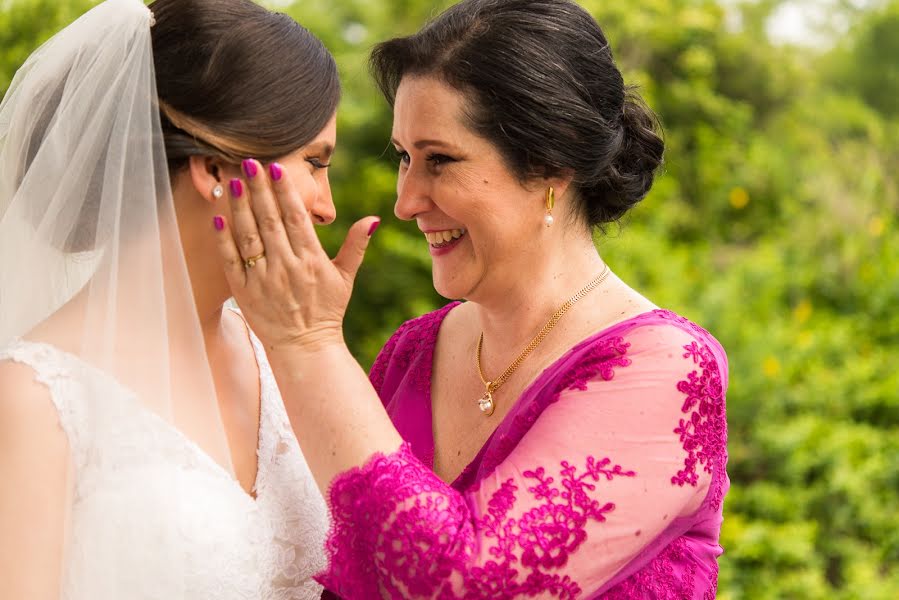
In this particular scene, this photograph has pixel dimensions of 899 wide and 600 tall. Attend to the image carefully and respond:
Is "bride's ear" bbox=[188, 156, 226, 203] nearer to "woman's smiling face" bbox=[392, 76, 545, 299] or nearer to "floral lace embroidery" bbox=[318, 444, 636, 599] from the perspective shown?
"woman's smiling face" bbox=[392, 76, 545, 299]

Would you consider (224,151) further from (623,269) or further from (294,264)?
(623,269)

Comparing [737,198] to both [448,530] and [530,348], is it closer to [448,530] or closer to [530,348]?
[530,348]

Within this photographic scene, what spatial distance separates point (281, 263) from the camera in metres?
2.13

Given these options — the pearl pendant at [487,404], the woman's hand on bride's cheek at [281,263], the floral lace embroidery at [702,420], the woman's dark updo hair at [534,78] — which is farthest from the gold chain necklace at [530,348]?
the woman's hand on bride's cheek at [281,263]

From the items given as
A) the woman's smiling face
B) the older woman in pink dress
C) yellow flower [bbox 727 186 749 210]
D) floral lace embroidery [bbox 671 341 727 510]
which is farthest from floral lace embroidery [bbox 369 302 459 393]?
yellow flower [bbox 727 186 749 210]

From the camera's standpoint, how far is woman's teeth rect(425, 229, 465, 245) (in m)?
2.67

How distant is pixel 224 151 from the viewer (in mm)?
2236

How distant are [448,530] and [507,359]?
2.51 feet

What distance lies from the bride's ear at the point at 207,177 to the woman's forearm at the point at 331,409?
1.22 feet

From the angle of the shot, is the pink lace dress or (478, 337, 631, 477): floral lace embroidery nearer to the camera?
the pink lace dress

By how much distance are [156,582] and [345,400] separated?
0.55 m

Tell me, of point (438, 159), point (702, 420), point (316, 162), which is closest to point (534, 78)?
point (438, 159)

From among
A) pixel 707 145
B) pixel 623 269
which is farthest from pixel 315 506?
pixel 707 145

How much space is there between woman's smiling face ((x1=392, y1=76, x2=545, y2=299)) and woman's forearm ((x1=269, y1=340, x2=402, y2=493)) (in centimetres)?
54
